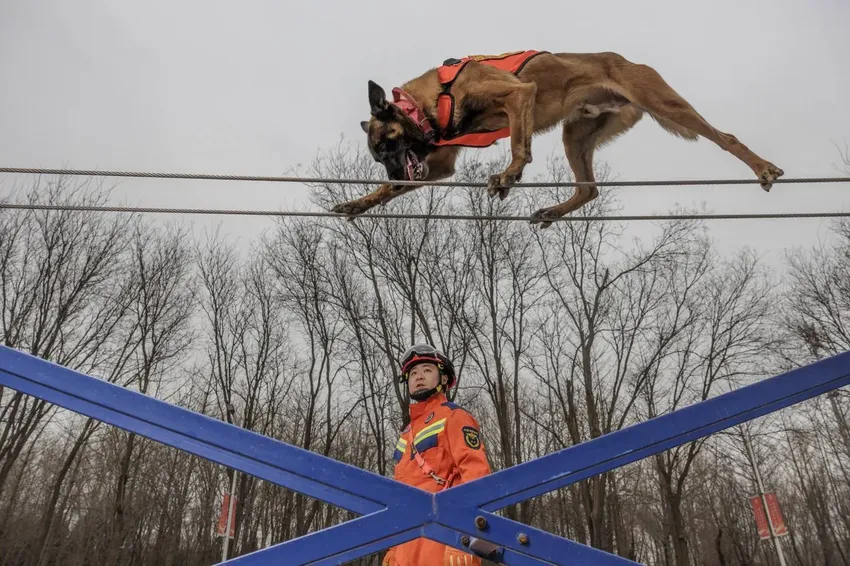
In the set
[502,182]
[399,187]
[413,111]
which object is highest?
[413,111]

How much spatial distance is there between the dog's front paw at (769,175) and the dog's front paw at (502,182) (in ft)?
6.09

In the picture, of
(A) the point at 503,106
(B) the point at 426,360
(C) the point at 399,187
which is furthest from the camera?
(C) the point at 399,187

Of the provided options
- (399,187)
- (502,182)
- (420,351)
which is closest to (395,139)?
(399,187)

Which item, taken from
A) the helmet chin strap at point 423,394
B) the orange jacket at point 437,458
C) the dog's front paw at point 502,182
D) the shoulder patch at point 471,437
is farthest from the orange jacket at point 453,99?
the shoulder patch at point 471,437

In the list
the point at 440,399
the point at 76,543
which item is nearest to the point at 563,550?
the point at 440,399

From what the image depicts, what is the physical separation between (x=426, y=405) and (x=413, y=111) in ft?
8.18

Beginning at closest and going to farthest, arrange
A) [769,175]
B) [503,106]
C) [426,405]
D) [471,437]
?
[471,437]
[426,405]
[769,175]
[503,106]

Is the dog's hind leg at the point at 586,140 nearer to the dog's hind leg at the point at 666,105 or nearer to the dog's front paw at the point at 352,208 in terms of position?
the dog's hind leg at the point at 666,105

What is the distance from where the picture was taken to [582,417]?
22.3 m

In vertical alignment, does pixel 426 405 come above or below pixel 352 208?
below

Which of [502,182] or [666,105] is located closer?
[502,182]

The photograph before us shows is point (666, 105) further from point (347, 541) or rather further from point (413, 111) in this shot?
point (347, 541)

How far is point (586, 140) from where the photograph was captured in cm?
532

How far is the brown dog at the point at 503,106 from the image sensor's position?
170 inches
